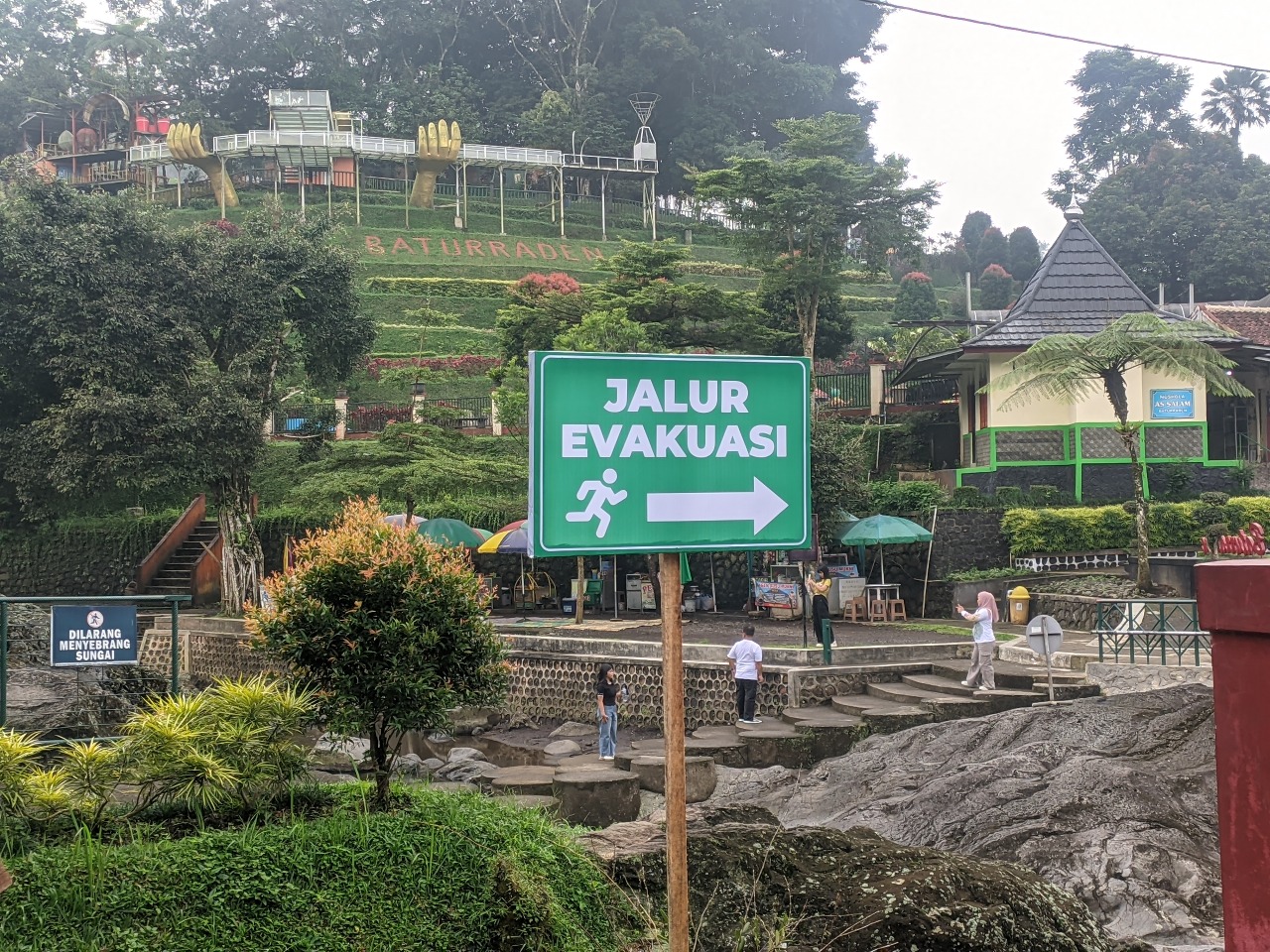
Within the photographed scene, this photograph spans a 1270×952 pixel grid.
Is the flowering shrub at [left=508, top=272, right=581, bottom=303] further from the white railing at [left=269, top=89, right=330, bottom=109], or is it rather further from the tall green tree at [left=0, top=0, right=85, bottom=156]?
the tall green tree at [left=0, top=0, right=85, bottom=156]

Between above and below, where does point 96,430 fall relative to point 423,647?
above

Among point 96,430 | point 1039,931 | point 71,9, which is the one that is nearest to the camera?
point 1039,931

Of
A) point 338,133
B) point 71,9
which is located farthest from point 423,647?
point 71,9

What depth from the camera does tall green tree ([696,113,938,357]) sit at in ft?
103

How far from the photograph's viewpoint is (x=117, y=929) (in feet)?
16.6

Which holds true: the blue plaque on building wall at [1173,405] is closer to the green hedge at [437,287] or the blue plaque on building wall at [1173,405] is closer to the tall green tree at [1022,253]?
the green hedge at [437,287]

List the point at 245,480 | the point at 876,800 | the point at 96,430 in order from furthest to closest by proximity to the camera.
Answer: the point at 245,480 → the point at 96,430 → the point at 876,800

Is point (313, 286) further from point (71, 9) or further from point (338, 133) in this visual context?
point (71, 9)

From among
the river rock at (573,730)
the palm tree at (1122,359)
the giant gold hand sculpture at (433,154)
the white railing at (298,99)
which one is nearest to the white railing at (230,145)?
the white railing at (298,99)

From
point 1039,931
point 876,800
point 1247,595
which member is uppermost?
point 1247,595

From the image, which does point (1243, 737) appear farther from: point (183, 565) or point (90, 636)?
point (183, 565)

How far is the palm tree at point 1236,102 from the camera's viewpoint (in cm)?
6041

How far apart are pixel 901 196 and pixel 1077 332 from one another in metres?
7.12

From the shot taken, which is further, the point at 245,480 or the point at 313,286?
the point at 313,286
